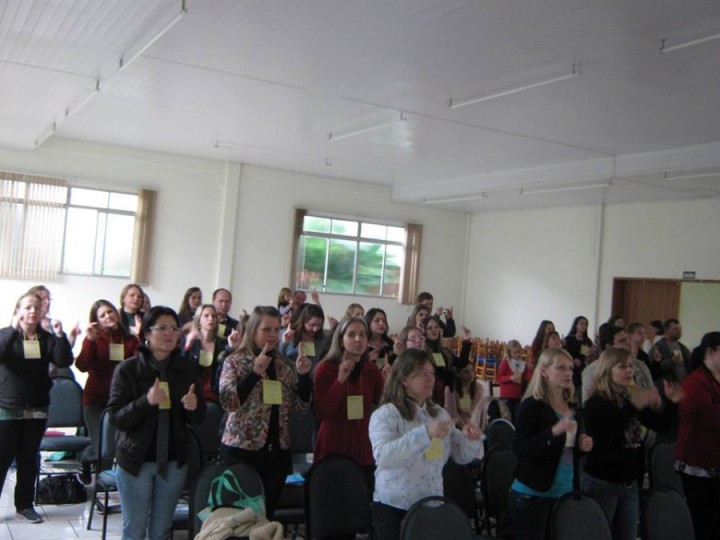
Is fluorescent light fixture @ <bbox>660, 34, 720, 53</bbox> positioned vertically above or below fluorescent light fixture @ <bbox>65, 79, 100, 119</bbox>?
above

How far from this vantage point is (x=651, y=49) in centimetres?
577

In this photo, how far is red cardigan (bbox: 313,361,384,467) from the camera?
381cm

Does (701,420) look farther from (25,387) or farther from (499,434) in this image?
(25,387)

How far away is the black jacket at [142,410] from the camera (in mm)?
3186

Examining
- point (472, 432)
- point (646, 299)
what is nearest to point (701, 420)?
point (472, 432)

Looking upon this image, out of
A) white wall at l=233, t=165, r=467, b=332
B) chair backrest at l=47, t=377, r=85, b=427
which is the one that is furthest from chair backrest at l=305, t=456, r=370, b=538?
white wall at l=233, t=165, r=467, b=332

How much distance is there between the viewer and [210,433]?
4.68 metres

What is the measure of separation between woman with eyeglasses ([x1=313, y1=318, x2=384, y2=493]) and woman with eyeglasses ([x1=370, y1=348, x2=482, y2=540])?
614mm

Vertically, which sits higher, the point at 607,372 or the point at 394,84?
the point at 394,84

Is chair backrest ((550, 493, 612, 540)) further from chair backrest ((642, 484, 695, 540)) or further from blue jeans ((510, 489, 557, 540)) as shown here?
chair backrest ((642, 484, 695, 540))

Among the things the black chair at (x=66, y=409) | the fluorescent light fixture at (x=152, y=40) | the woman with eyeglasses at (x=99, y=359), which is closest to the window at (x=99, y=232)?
the fluorescent light fixture at (x=152, y=40)

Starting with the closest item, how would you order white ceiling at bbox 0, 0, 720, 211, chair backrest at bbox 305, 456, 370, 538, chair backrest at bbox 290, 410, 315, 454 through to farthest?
1. chair backrest at bbox 305, 456, 370, 538
2. chair backrest at bbox 290, 410, 315, 454
3. white ceiling at bbox 0, 0, 720, 211

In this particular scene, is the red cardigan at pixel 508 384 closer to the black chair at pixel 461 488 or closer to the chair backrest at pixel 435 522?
the black chair at pixel 461 488

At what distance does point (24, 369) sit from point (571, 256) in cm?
1080
